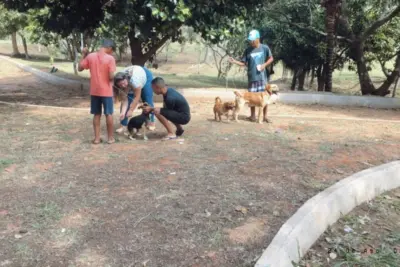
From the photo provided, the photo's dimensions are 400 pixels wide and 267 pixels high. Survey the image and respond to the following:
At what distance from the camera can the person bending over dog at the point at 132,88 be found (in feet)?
20.5

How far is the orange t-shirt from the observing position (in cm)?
581

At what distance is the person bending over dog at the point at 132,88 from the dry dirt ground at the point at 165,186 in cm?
51

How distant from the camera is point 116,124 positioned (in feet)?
25.5

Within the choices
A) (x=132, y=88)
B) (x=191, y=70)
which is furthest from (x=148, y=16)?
(x=191, y=70)

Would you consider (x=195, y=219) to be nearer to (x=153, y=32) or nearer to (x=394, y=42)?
(x=153, y=32)

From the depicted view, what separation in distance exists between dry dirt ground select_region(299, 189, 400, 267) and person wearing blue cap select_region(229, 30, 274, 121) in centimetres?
374

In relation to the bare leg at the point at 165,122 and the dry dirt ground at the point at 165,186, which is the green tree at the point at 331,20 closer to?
the dry dirt ground at the point at 165,186

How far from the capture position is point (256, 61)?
7781 millimetres

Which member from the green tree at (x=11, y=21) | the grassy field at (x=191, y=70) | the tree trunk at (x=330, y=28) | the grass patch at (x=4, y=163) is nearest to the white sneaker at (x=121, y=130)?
the grass patch at (x=4, y=163)

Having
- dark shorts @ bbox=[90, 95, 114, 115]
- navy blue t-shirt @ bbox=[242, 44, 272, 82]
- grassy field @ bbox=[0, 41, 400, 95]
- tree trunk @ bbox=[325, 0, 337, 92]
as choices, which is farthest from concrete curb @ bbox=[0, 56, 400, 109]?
grassy field @ bbox=[0, 41, 400, 95]

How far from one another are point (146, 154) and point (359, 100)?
7.48m

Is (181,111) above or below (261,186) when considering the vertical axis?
above

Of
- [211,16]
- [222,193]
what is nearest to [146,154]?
[222,193]

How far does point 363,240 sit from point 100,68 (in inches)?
150
